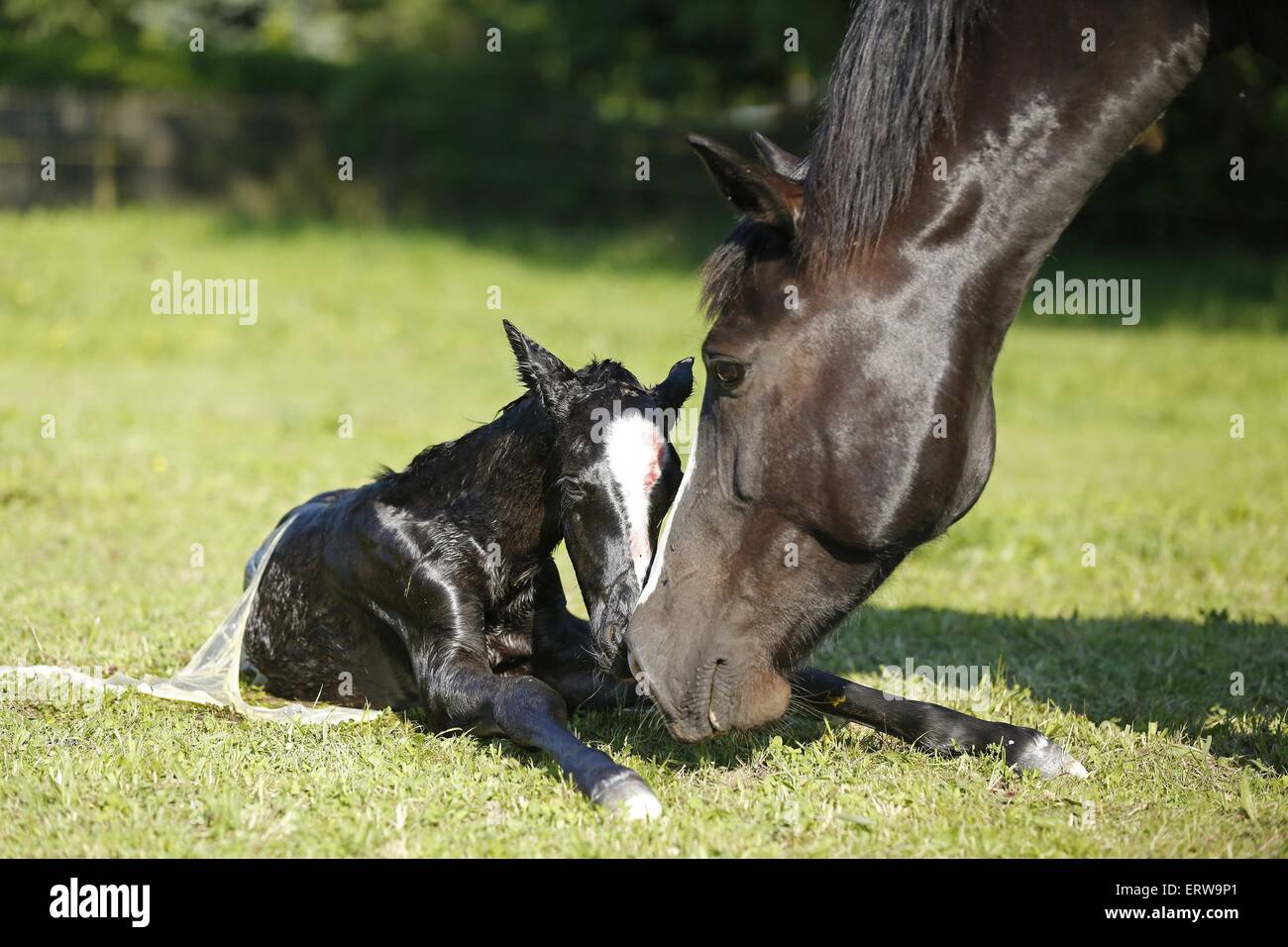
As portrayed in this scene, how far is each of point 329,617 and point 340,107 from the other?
21.8 m

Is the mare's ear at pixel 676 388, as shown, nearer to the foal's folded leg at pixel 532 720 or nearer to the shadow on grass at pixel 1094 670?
the shadow on grass at pixel 1094 670

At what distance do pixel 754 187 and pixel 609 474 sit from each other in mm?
1144

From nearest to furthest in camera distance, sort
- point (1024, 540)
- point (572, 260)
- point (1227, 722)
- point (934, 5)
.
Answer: point (934, 5) → point (1227, 722) → point (1024, 540) → point (572, 260)

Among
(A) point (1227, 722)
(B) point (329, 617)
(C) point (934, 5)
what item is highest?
(C) point (934, 5)

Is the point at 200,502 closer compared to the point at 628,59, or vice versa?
the point at 200,502

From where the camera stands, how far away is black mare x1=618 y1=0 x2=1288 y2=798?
325 centimetres

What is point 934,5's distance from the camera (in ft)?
10.8

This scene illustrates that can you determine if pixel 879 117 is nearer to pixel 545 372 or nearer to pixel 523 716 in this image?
pixel 545 372

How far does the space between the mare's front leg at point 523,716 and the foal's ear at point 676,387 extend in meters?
1.04

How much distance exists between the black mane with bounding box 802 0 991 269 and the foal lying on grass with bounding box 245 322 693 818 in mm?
1078

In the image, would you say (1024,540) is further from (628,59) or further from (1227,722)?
(628,59)

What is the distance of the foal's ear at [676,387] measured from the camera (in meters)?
4.35

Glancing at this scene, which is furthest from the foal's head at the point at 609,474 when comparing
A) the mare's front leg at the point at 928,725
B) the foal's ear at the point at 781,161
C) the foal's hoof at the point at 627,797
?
the foal's ear at the point at 781,161

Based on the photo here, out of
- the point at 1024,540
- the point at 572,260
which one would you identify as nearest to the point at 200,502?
the point at 1024,540
